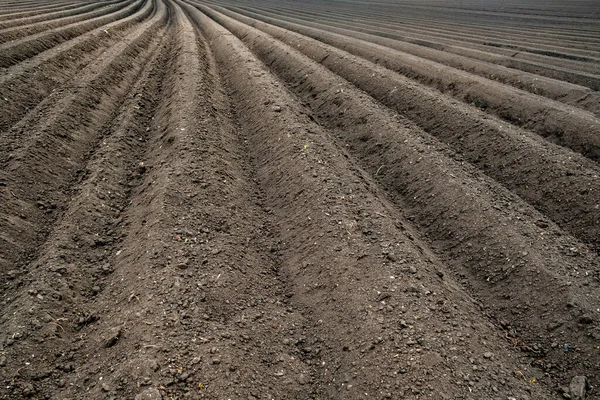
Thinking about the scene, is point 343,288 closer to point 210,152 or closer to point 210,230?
point 210,230

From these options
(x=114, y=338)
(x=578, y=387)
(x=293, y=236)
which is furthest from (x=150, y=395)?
(x=578, y=387)

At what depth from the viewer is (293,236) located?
5.77 metres

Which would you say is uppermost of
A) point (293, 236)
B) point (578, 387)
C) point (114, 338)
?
point (114, 338)

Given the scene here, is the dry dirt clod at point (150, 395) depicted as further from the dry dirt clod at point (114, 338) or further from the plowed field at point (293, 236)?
the dry dirt clod at point (114, 338)

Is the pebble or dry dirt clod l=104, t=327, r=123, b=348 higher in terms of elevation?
dry dirt clod l=104, t=327, r=123, b=348

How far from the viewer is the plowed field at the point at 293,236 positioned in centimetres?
384

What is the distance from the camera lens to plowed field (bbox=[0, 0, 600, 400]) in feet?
12.6

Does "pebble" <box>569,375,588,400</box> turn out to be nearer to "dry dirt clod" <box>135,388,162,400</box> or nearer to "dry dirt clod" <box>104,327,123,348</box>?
"dry dirt clod" <box>135,388,162,400</box>

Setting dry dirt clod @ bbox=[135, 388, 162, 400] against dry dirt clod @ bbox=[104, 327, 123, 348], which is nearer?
dry dirt clod @ bbox=[135, 388, 162, 400]

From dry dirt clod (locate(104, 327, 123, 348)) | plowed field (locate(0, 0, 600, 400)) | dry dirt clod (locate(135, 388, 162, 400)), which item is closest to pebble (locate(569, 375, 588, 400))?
plowed field (locate(0, 0, 600, 400))

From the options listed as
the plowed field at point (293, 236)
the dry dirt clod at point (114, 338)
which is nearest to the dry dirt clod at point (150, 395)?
the plowed field at point (293, 236)

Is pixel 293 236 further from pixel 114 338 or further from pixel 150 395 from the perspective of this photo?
pixel 150 395

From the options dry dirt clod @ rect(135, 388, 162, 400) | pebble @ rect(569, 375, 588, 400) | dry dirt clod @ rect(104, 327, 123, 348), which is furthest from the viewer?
dry dirt clod @ rect(104, 327, 123, 348)

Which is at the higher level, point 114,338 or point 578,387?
point 114,338
